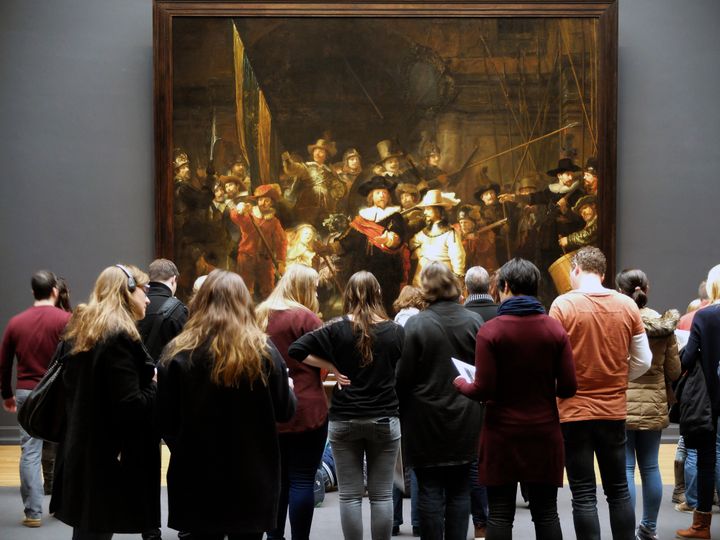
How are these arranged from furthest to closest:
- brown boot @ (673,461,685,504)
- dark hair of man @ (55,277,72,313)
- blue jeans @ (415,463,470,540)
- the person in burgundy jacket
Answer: dark hair of man @ (55,277,72,313) < brown boot @ (673,461,685,504) < blue jeans @ (415,463,470,540) < the person in burgundy jacket

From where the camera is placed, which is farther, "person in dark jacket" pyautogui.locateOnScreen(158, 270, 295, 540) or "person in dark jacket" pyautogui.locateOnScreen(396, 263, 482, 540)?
"person in dark jacket" pyautogui.locateOnScreen(396, 263, 482, 540)

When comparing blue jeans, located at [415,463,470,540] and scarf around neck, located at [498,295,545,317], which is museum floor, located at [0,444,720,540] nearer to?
blue jeans, located at [415,463,470,540]

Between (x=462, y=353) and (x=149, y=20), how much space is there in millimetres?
7291

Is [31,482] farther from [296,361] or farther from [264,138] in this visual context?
[264,138]

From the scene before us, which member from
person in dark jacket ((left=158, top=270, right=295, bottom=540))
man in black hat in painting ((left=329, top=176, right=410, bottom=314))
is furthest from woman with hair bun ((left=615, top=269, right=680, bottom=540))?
man in black hat in painting ((left=329, top=176, right=410, bottom=314))

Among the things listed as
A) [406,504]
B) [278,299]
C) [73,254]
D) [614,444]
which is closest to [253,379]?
[278,299]

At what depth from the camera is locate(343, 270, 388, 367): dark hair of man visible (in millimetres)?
5172

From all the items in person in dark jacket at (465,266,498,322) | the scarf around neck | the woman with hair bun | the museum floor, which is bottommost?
the museum floor

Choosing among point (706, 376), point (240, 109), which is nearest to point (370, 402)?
point (706, 376)

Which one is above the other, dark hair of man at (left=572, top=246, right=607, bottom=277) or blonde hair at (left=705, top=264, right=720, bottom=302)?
dark hair of man at (left=572, top=246, right=607, bottom=277)

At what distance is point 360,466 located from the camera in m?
5.36

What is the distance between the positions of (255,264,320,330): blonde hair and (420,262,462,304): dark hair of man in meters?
A: 0.67

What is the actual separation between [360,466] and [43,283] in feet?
10.4

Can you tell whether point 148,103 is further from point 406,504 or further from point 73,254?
point 406,504
